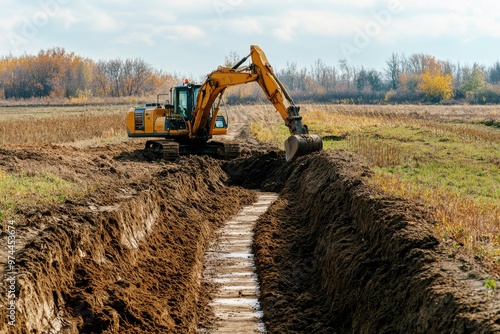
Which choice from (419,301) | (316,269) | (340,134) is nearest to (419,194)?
(316,269)

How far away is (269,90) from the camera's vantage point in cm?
2291

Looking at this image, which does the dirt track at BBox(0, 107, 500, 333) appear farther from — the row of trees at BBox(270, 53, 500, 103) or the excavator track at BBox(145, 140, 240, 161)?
the row of trees at BBox(270, 53, 500, 103)

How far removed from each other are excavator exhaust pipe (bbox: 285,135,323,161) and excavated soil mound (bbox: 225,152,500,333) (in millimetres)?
4305

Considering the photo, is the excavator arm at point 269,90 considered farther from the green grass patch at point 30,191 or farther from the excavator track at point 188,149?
the green grass patch at point 30,191

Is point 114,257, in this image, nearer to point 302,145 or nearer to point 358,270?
point 358,270

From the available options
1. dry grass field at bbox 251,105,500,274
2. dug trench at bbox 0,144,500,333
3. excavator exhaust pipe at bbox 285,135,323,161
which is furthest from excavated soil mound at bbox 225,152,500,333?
excavator exhaust pipe at bbox 285,135,323,161

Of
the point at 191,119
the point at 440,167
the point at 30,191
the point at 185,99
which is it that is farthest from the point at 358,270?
the point at 185,99

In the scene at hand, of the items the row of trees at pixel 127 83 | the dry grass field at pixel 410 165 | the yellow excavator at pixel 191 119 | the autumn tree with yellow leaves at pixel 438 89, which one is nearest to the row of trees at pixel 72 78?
the row of trees at pixel 127 83

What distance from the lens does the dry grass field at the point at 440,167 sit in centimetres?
974

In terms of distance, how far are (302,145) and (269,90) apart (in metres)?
2.20

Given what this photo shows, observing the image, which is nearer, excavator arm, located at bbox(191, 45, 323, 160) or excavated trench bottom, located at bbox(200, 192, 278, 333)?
excavated trench bottom, located at bbox(200, 192, 278, 333)

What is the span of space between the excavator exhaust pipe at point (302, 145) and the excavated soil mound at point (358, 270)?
169 inches

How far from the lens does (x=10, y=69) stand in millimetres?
129250

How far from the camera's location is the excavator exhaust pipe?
2256cm
